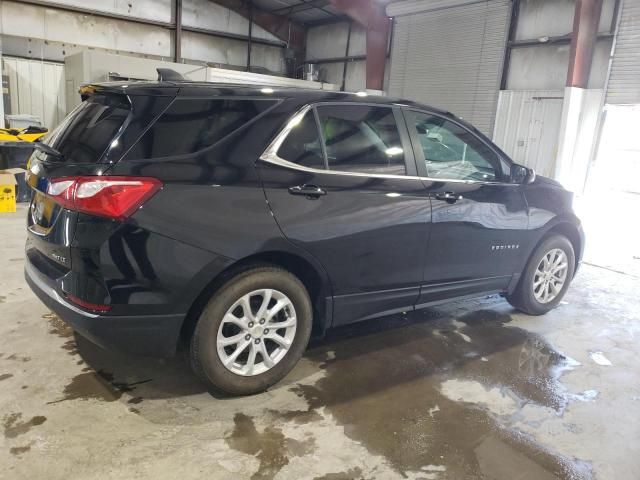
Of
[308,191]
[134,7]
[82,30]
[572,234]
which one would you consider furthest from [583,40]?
[82,30]

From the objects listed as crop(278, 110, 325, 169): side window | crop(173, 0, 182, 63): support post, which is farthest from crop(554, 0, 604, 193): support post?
crop(173, 0, 182, 63): support post

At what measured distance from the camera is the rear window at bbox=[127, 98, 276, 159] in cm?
213

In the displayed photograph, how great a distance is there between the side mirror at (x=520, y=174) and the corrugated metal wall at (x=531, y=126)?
17.9ft

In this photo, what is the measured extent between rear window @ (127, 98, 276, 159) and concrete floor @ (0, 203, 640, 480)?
121cm

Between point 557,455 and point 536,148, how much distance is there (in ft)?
25.4

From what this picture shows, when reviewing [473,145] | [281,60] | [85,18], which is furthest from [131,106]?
[281,60]

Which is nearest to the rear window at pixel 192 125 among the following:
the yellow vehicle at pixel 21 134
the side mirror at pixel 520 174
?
the side mirror at pixel 520 174

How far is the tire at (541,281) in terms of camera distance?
12.3ft

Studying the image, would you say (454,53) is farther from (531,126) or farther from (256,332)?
(256,332)

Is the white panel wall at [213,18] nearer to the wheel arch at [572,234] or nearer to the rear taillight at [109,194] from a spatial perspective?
the wheel arch at [572,234]

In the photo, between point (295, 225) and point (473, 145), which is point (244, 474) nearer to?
point (295, 225)

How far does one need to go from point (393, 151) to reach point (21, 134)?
6.81m

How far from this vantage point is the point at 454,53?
388 inches

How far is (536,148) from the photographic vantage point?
29.2 ft
